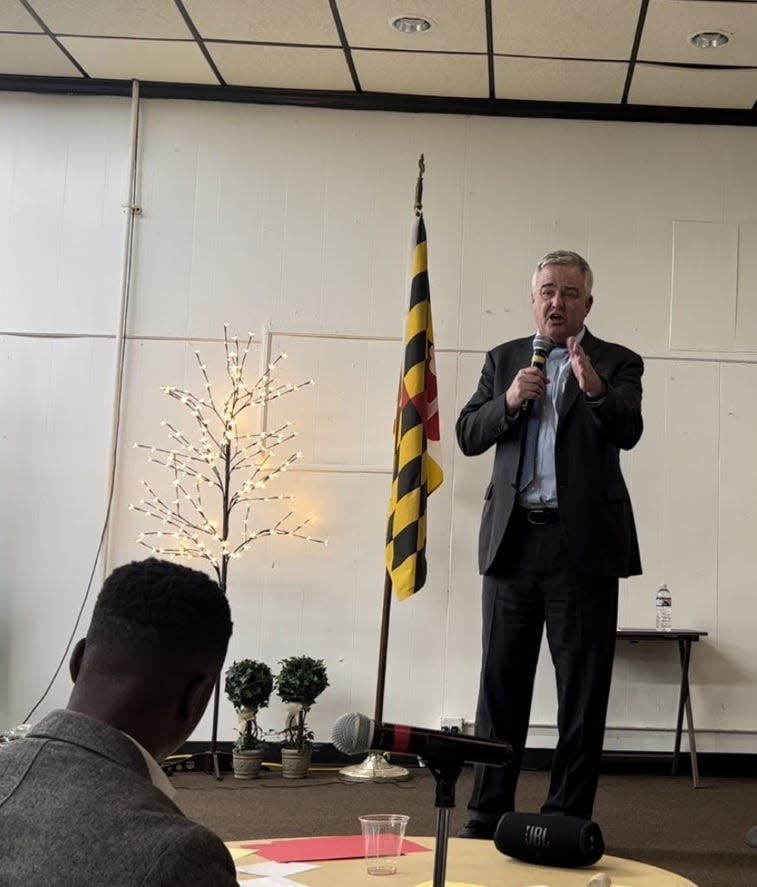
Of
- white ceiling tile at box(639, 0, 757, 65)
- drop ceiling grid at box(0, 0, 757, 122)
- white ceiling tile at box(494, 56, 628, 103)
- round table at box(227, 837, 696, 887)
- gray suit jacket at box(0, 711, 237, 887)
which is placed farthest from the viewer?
white ceiling tile at box(494, 56, 628, 103)

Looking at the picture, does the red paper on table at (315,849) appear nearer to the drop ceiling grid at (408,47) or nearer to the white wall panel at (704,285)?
the drop ceiling grid at (408,47)

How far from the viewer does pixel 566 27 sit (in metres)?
4.77

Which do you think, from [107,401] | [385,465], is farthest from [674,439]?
[107,401]

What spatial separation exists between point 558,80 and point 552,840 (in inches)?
165

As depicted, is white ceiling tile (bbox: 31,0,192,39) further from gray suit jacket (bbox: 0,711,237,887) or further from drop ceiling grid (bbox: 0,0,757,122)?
gray suit jacket (bbox: 0,711,237,887)

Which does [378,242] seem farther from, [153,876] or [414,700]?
[153,876]

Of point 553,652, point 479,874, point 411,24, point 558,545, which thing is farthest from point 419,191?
point 479,874

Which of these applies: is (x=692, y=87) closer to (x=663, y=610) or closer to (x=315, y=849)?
(x=663, y=610)

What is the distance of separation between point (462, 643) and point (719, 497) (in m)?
1.34

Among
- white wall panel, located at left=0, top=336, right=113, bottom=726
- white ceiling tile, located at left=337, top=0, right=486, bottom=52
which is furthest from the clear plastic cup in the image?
white wall panel, located at left=0, top=336, right=113, bottom=726

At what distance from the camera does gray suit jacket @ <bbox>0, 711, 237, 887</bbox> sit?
0.88 metres

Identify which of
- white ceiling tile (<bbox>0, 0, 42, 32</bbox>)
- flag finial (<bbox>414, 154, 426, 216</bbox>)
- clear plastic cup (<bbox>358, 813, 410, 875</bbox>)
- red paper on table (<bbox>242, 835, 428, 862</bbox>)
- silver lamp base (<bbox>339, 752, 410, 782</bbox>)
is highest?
white ceiling tile (<bbox>0, 0, 42, 32</bbox>)

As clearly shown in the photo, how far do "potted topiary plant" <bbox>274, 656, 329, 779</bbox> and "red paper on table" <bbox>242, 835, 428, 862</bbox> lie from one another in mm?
3062

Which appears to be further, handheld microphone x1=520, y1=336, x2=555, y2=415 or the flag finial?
the flag finial
